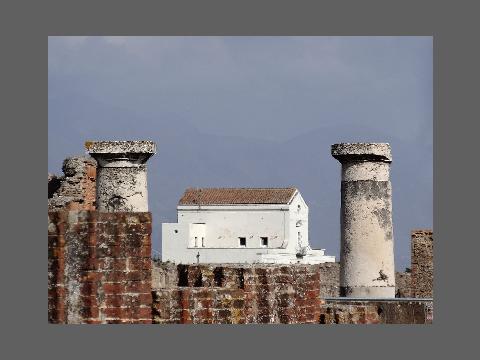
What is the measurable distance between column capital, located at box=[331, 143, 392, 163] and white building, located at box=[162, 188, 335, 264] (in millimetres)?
53141

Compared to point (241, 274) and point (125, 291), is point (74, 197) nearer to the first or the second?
point (241, 274)

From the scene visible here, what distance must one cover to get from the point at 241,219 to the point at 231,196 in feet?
3.77

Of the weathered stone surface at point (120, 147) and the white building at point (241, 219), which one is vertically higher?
the white building at point (241, 219)

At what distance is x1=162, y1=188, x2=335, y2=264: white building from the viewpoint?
9269cm

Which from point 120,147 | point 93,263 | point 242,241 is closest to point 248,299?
point 93,263

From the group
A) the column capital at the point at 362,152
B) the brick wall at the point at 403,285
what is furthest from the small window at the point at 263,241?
the column capital at the point at 362,152

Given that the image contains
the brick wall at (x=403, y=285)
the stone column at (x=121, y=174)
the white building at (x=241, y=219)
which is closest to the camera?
the stone column at (x=121, y=174)

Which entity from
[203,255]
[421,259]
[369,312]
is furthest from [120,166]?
[203,255]

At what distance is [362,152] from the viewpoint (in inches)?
1516

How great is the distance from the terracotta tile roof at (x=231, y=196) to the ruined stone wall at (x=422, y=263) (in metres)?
42.9

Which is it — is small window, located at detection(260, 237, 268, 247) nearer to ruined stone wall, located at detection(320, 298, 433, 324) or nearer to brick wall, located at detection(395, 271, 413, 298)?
brick wall, located at detection(395, 271, 413, 298)

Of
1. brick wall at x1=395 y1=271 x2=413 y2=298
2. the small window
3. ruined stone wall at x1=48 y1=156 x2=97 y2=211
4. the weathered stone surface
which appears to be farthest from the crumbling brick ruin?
the small window

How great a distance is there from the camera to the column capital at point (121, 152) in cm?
3591

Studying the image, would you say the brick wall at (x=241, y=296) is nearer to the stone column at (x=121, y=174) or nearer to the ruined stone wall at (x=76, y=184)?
the stone column at (x=121, y=174)
